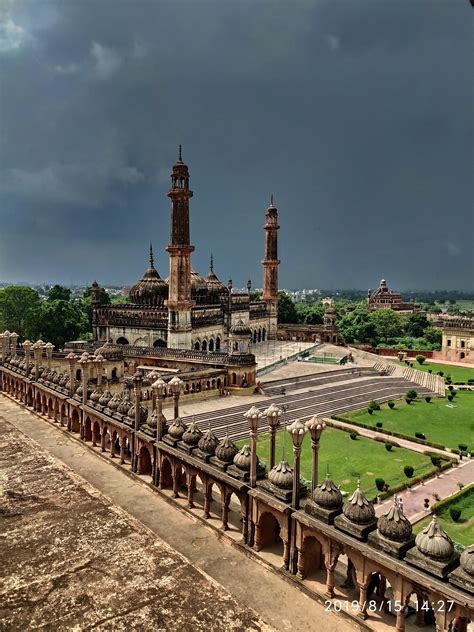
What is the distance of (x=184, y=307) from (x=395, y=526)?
120 ft

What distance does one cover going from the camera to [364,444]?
1073 inches

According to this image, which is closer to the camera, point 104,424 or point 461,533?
point 461,533

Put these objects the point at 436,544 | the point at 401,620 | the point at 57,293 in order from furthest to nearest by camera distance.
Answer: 1. the point at 57,293
2. the point at 401,620
3. the point at 436,544

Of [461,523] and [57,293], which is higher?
[57,293]

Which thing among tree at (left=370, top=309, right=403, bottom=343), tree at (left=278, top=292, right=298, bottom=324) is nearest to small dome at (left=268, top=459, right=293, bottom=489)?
tree at (left=278, top=292, right=298, bottom=324)

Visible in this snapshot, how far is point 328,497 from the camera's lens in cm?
1101

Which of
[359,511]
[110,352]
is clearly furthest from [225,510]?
[110,352]

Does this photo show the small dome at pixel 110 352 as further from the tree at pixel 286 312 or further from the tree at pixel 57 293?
the tree at pixel 286 312

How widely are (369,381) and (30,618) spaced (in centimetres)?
3777

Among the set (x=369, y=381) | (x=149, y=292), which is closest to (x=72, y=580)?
(x=369, y=381)

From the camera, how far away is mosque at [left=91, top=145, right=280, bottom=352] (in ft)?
147

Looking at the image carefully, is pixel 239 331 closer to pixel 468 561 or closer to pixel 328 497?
pixel 328 497

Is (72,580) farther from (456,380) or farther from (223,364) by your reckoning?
(456,380)

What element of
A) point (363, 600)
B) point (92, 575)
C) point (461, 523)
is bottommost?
point (461, 523)
